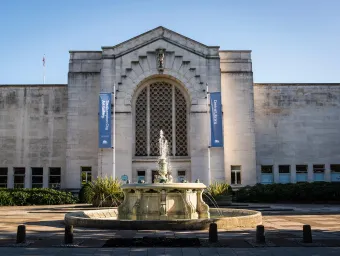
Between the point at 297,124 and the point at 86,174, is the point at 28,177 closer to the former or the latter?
the point at 86,174

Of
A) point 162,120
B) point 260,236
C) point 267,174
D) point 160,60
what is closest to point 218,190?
point 162,120

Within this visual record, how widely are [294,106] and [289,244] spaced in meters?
30.7

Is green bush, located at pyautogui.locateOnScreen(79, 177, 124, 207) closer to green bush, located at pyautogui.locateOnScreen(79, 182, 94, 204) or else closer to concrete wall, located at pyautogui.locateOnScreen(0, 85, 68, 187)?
green bush, located at pyautogui.locateOnScreen(79, 182, 94, 204)

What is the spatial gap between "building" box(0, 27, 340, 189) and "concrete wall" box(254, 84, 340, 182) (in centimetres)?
10

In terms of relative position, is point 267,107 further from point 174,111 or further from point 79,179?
point 79,179

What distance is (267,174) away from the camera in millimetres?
40031

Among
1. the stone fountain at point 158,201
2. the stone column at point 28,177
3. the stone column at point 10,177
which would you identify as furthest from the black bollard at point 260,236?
the stone column at point 10,177

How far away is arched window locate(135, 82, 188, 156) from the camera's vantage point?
1465 inches

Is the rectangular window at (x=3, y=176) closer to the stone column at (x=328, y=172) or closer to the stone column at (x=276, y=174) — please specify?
the stone column at (x=276, y=174)

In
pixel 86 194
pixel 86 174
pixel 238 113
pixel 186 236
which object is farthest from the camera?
pixel 238 113

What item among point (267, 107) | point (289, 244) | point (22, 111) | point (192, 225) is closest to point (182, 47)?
point (267, 107)

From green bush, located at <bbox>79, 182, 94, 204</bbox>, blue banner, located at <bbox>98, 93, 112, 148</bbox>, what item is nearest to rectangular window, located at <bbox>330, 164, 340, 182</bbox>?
blue banner, located at <bbox>98, 93, 112, 148</bbox>

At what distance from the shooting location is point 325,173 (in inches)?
1572

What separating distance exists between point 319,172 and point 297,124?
496cm
